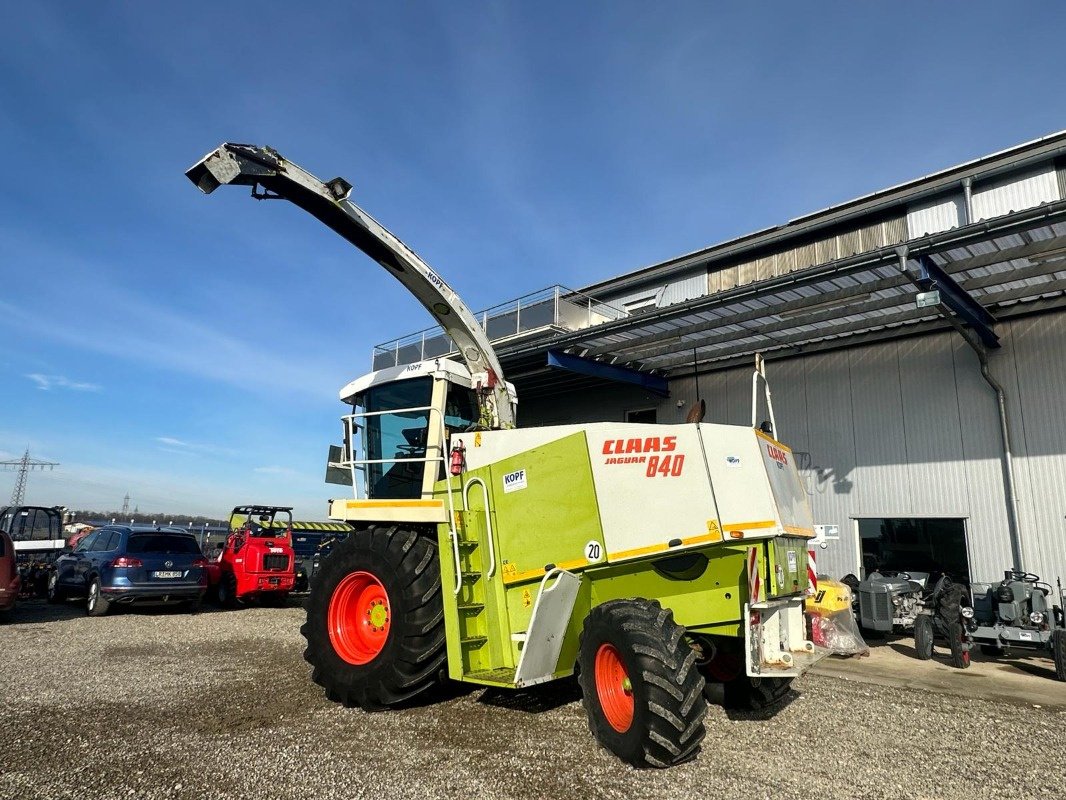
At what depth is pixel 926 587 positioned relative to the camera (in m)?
10.6

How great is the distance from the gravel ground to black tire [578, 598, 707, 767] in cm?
20

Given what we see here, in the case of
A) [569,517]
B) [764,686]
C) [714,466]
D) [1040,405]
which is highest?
[1040,405]

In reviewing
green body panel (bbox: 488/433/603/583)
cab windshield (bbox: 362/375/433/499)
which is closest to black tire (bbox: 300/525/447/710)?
cab windshield (bbox: 362/375/433/499)

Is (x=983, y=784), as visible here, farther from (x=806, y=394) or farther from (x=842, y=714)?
(x=806, y=394)

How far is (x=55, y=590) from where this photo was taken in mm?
12859

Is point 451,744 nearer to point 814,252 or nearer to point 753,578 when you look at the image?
point 753,578

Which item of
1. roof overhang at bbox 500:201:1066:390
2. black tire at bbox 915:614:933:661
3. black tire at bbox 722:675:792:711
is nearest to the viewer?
black tire at bbox 722:675:792:711

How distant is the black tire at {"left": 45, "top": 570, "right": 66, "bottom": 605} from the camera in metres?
12.6

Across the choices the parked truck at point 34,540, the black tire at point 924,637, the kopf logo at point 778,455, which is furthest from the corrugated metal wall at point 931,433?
the parked truck at point 34,540

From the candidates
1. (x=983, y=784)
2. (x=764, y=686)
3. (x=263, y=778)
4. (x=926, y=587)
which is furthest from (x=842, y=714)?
(x=926, y=587)

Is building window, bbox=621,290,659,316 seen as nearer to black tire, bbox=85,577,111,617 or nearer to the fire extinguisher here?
black tire, bbox=85,577,111,617

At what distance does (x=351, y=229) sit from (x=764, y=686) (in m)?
5.48

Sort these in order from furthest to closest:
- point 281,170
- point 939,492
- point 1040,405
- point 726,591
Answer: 1. point 939,492
2. point 1040,405
3. point 281,170
4. point 726,591

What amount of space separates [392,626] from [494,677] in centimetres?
104
